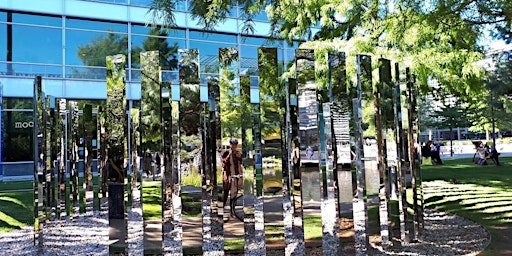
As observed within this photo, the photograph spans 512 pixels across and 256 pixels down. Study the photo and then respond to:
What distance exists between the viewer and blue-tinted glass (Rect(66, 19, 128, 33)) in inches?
858

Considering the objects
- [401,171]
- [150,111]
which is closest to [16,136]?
[150,111]

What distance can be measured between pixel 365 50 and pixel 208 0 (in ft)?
10.5

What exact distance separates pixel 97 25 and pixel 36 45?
290cm

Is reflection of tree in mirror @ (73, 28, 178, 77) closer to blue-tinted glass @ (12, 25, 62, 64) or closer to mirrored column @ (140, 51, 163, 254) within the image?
blue-tinted glass @ (12, 25, 62, 64)

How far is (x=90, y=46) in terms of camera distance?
22.2m

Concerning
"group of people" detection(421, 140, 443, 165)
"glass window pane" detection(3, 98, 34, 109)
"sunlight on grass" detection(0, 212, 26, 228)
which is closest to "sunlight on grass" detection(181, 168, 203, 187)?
"sunlight on grass" detection(0, 212, 26, 228)

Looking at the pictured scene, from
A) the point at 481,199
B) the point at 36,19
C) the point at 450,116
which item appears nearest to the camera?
the point at 481,199

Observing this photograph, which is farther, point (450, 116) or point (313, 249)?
point (450, 116)

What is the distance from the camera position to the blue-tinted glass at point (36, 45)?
68.5 ft

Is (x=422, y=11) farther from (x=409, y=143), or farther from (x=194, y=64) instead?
(x=194, y=64)

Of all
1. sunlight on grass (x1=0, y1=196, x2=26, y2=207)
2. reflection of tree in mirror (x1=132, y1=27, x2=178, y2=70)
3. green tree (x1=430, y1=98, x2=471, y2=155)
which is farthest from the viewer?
green tree (x1=430, y1=98, x2=471, y2=155)

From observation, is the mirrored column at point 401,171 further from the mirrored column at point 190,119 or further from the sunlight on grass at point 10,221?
the sunlight on grass at point 10,221

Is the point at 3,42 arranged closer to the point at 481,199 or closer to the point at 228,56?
the point at 228,56

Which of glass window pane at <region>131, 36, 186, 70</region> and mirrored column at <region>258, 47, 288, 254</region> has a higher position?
glass window pane at <region>131, 36, 186, 70</region>
